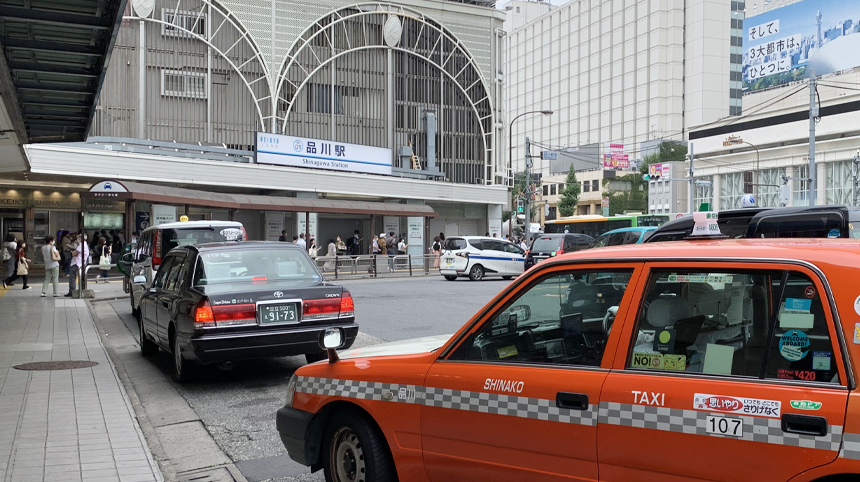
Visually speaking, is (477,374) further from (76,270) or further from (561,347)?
(76,270)

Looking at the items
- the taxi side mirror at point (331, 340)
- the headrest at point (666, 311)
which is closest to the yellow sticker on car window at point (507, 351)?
the headrest at point (666, 311)

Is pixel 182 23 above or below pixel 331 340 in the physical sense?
above

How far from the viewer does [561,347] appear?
359 centimetres

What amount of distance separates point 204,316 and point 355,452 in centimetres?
415

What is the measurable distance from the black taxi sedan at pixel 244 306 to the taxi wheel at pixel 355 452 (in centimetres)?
375

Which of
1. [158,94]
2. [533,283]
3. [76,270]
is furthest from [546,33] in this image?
[533,283]

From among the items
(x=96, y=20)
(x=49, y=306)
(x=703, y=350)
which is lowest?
(x=49, y=306)

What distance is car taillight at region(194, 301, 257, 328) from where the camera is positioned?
793cm

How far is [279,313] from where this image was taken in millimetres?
8234

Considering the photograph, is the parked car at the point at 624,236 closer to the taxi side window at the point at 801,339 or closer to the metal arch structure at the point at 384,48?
the taxi side window at the point at 801,339

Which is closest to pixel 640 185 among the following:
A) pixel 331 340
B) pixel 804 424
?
pixel 331 340

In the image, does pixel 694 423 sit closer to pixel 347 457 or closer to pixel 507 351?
pixel 507 351

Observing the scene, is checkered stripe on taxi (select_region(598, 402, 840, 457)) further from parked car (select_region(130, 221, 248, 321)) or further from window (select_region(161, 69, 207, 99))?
window (select_region(161, 69, 207, 99))

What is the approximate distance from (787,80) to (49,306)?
6514 cm
